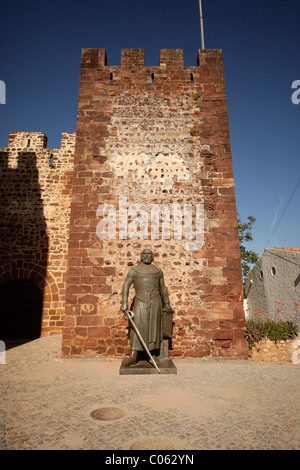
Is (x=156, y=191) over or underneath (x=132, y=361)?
over

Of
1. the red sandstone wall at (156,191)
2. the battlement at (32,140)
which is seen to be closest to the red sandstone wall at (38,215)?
the battlement at (32,140)

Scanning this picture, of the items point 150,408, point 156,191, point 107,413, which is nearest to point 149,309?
point 150,408

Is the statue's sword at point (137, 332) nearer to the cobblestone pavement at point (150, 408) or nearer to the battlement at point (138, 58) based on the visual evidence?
the cobblestone pavement at point (150, 408)

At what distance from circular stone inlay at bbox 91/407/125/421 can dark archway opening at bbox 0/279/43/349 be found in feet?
23.2

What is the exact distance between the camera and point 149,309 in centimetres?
479

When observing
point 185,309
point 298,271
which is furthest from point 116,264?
point 298,271

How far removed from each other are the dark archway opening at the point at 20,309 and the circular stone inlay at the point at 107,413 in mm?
7069

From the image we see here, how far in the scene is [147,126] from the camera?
6836 millimetres

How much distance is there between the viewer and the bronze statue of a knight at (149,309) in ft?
15.5

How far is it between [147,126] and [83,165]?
189cm

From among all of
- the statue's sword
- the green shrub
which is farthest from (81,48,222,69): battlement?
the green shrub

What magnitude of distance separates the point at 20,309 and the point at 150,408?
8107 millimetres

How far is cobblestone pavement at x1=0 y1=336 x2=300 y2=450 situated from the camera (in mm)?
2375

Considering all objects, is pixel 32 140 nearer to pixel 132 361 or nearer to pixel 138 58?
pixel 138 58
